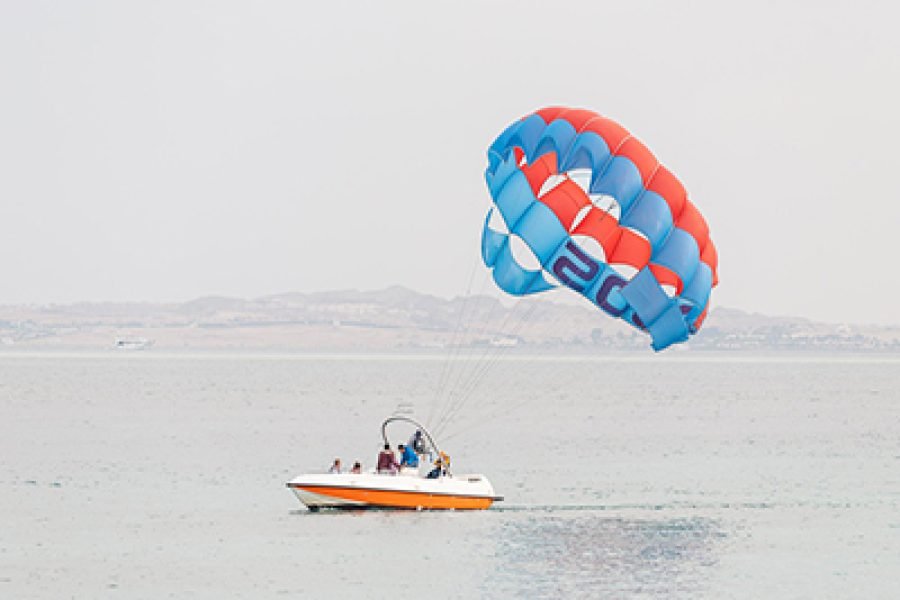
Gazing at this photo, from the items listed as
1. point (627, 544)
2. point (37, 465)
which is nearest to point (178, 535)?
point (627, 544)

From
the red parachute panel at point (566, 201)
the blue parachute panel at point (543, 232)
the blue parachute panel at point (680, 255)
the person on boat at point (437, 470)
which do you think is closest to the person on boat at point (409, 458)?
the person on boat at point (437, 470)

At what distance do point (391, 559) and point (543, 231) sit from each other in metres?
8.16

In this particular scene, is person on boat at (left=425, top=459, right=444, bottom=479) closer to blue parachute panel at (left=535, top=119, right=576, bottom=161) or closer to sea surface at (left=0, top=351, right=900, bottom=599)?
sea surface at (left=0, top=351, right=900, bottom=599)

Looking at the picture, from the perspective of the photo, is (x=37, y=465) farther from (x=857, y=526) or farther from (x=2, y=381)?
(x=2, y=381)

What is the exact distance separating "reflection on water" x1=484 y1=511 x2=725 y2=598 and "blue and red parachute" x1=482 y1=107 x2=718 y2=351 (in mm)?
4694

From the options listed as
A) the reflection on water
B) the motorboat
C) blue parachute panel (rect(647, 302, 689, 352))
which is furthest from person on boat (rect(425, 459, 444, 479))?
blue parachute panel (rect(647, 302, 689, 352))

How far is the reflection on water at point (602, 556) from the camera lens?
99.8 feet

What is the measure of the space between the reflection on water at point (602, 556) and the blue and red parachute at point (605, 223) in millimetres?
4694

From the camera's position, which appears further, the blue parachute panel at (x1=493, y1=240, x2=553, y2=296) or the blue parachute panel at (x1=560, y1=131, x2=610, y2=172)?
the blue parachute panel at (x1=493, y1=240, x2=553, y2=296)

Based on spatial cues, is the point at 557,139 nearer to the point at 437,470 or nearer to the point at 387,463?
the point at 437,470

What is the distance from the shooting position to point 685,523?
40469 mm

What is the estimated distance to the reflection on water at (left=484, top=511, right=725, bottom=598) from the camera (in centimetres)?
3042

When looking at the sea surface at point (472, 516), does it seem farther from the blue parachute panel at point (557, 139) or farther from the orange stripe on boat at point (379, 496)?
the blue parachute panel at point (557, 139)

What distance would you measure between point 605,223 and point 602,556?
294 inches
